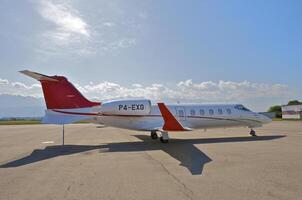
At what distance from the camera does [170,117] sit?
14.9 metres

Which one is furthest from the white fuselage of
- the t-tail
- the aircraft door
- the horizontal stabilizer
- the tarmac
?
the tarmac

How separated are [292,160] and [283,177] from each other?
301 cm

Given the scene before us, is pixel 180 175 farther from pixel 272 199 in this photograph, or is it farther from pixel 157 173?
pixel 272 199

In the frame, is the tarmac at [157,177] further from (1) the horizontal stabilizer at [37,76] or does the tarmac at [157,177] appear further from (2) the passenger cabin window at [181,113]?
(2) the passenger cabin window at [181,113]

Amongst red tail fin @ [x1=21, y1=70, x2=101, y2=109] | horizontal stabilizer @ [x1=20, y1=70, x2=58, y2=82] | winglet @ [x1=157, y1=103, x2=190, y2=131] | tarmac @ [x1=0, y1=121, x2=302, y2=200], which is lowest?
tarmac @ [x1=0, y1=121, x2=302, y2=200]

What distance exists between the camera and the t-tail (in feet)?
54.2

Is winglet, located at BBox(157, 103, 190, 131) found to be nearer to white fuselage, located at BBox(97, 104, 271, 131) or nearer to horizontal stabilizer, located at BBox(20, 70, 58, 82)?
white fuselage, located at BBox(97, 104, 271, 131)

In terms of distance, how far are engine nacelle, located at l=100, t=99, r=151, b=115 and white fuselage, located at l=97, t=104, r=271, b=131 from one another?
0.27 meters

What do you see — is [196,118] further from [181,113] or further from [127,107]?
[127,107]

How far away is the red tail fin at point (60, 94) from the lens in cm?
1658

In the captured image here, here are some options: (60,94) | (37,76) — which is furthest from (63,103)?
(37,76)

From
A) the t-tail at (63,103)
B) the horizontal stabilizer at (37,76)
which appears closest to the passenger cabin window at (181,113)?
the t-tail at (63,103)

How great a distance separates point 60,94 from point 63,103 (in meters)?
0.60

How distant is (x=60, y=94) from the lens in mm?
16906
